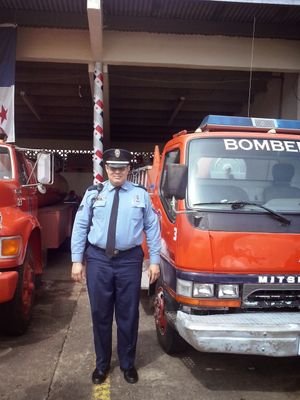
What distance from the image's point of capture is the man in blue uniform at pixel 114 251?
370 centimetres

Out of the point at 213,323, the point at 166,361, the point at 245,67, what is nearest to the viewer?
the point at 213,323

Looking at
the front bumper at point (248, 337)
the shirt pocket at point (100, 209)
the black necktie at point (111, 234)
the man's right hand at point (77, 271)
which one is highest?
the shirt pocket at point (100, 209)

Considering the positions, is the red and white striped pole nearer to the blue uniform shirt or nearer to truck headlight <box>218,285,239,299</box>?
the blue uniform shirt

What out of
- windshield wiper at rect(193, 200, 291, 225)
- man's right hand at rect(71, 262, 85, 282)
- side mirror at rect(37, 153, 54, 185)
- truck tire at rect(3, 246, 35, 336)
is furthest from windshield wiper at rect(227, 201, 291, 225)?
side mirror at rect(37, 153, 54, 185)

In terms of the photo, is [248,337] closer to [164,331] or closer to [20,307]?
[164,331]

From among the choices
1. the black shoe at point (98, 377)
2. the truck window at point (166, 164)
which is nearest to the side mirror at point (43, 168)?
the truck window at point (166, 164)

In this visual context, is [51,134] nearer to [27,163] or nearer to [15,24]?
[15,24]

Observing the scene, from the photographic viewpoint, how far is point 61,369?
406 cm

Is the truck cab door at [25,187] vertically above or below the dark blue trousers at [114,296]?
above

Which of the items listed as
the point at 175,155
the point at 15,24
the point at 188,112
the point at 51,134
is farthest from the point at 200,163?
the point at 51,134

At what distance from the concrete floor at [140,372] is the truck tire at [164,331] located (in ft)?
0.32

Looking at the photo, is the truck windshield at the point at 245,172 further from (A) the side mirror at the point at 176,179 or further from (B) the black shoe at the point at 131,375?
(B) the black shoe at the point at 131,375

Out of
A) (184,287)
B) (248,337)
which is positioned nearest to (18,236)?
(184,287)

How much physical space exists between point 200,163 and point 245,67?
688 cm
